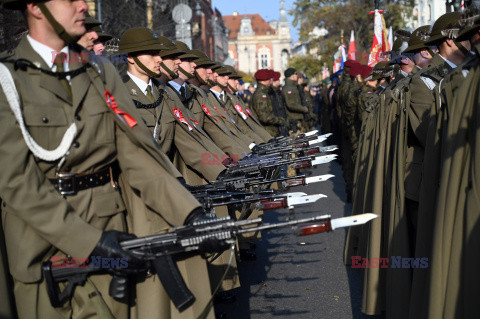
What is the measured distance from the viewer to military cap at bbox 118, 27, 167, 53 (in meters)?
4.87

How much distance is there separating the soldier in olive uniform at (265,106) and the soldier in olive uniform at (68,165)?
30.2 feet

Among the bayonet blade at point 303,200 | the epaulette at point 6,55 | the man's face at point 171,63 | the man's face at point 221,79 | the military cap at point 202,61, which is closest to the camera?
the epaulette at point 6,55

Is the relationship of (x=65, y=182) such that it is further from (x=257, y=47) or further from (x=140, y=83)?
(x=257, y=47)

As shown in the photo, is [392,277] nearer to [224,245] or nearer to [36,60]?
[224,245]

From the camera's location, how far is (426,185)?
3930 mm

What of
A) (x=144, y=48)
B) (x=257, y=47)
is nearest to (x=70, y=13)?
(x=144, y=48)

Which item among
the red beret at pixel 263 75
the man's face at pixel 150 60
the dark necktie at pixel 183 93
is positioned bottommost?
the red beret at pixel 263 75

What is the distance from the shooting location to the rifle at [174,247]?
3068mm

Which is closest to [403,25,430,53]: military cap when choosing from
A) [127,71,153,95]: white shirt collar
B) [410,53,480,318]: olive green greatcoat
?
[410,53,480,318]: olive green greatcoat

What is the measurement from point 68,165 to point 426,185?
215cm

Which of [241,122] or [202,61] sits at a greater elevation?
[202,61]

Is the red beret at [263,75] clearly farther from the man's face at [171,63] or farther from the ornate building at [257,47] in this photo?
the ornate building at [257,47]

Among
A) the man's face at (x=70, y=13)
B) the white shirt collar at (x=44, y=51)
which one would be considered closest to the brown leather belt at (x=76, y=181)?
the white shirt collar at (x=44, y=51)

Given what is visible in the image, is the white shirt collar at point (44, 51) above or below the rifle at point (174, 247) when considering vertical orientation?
above
